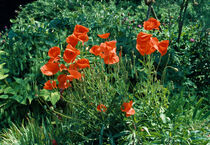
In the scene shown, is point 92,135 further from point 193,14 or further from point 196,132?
point 193,14

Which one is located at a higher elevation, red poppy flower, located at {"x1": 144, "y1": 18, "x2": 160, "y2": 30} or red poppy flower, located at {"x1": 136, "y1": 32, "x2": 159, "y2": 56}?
red poppy flower, located at {"x1": 144, "y1": 18, "x2": 160, "y2": 30}

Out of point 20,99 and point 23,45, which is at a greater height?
point 23,45

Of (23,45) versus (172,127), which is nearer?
(172,127)

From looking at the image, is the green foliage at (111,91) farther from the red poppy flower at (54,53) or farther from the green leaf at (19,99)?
the red poppy flower at (54,53)

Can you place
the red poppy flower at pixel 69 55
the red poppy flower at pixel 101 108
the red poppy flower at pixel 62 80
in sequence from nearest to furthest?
the red poppy flower at pixel 69 55
the red poppy flower at pixel 62 80
the red poppy flower at pixel 101 108

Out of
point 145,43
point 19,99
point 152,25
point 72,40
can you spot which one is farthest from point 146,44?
point 19,99

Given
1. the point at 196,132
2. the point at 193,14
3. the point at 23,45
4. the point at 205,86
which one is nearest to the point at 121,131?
the point at 196,132

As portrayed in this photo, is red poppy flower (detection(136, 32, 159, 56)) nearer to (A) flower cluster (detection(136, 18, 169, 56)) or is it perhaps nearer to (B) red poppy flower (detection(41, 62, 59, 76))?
(A) flower cluster (detection(136, 18, 169, 56))

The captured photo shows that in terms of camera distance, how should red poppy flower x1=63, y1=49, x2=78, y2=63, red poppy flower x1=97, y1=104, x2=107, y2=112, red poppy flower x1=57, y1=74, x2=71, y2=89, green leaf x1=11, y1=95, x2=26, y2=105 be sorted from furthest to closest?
green leaf x1=11, y1=95, x2=26, y2=105, red poppy flower x1=97, y1=104, x2=107, y2=112, red poppy flower x1=57, y1=74, x2=71, y2=89, red poppy flower x1=63, y1=49, x2=78, y2=63

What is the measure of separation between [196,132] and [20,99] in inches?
79.0

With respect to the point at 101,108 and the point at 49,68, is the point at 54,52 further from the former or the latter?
the point at 101,108

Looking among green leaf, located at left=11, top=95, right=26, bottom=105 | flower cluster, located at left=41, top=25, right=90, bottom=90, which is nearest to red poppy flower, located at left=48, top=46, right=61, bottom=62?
flower cluster, located at left=41, top=25, right=90, bottom=90

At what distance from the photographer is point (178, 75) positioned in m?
3.09

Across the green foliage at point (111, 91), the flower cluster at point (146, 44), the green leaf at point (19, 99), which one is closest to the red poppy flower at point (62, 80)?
the green foliage at point (111, 91)
